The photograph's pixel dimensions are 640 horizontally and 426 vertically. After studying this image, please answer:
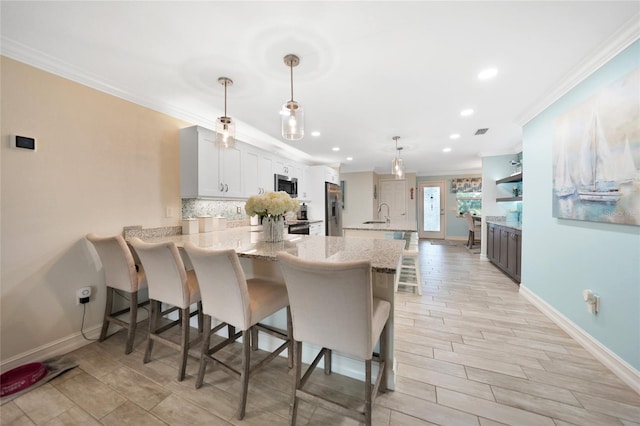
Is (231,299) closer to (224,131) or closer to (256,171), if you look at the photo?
(224,131)

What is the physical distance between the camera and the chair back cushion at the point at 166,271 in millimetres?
1581

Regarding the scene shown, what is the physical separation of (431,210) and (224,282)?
322 inches

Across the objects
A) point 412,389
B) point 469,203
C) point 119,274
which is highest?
point 469,203

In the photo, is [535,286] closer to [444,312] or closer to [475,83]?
[444,312]

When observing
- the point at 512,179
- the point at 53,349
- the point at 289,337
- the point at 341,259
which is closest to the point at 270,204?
the point at 341,259

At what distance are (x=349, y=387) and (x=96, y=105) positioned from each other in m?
3.14

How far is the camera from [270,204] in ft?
6.24

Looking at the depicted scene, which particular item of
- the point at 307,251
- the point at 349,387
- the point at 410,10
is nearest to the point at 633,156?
the point at 410,10

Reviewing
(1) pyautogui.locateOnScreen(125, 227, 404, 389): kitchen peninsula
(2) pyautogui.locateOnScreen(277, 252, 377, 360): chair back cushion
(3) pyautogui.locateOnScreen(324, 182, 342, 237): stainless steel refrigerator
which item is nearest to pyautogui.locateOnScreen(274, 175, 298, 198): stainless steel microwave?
(3) pyautogui.locateOnScreen(324, 182, 342, 237): stainless steel refrigerator

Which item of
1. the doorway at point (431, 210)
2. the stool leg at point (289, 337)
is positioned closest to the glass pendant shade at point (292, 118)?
the stool leg at point (289, 337)

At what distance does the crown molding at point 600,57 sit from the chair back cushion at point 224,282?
9.43 feet

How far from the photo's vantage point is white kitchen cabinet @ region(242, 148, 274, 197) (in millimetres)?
3496

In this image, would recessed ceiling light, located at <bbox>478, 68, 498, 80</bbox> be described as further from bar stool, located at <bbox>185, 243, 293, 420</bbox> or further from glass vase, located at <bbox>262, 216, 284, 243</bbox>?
bar stool, located at <bbox>185, 243, 293, 420</bbox>

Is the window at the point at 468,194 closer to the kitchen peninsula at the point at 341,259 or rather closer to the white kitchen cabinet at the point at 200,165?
the kitchen peninsula at the point at 341,259
